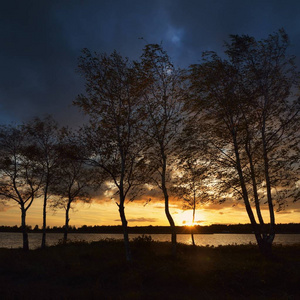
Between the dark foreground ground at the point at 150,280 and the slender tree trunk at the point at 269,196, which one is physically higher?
the slender tree trunk at the point at 269,196

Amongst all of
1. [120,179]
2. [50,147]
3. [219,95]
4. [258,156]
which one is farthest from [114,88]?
[50,147]

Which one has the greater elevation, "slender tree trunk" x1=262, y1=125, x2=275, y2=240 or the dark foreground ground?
"slender tree trunk" x1=262, y1=125, x2=275, y2=240

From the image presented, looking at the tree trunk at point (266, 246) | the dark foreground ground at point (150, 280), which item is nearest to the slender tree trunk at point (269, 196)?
the tree trunk at point (266, 246)

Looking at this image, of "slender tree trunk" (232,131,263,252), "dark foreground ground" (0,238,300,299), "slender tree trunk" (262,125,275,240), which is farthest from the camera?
"slender tree trunk" (232,131,263,252)

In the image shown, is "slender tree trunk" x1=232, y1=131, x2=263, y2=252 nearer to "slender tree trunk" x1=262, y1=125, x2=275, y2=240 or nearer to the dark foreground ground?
"slender tree trunk" x1=262, y1=125, x2=275, y2=240

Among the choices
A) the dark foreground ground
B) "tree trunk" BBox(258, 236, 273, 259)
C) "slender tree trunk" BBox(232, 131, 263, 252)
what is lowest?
the dark foreground ground

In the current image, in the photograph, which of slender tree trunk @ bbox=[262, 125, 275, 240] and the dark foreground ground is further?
slender tree trunk @ bbox=[262, 125, 275, 240]

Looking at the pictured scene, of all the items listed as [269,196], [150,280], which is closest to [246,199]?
[269,196]

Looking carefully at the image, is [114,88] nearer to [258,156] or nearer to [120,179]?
[120,179]

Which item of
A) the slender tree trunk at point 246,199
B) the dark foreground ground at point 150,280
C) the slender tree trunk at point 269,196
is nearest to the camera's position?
the dark foreground ground at point 150,280

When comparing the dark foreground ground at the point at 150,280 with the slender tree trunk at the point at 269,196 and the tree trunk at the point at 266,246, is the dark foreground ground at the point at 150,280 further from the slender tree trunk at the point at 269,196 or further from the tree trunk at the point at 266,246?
the slender tree trunk at the point at 269,196

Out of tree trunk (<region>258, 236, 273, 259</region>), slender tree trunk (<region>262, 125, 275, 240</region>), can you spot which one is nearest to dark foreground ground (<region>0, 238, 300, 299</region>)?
tree trunk (<region>258, 236, 273, 259</region>)

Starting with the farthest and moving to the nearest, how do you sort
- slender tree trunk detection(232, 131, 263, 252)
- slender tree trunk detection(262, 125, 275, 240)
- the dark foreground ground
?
slender tree trunk detection(232, 131, 263, 252) < slender tree trunk detection(262, 125, 275, 240) < the dark foreground ground

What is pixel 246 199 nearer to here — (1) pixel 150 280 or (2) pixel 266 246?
(2) pixel 266 246
